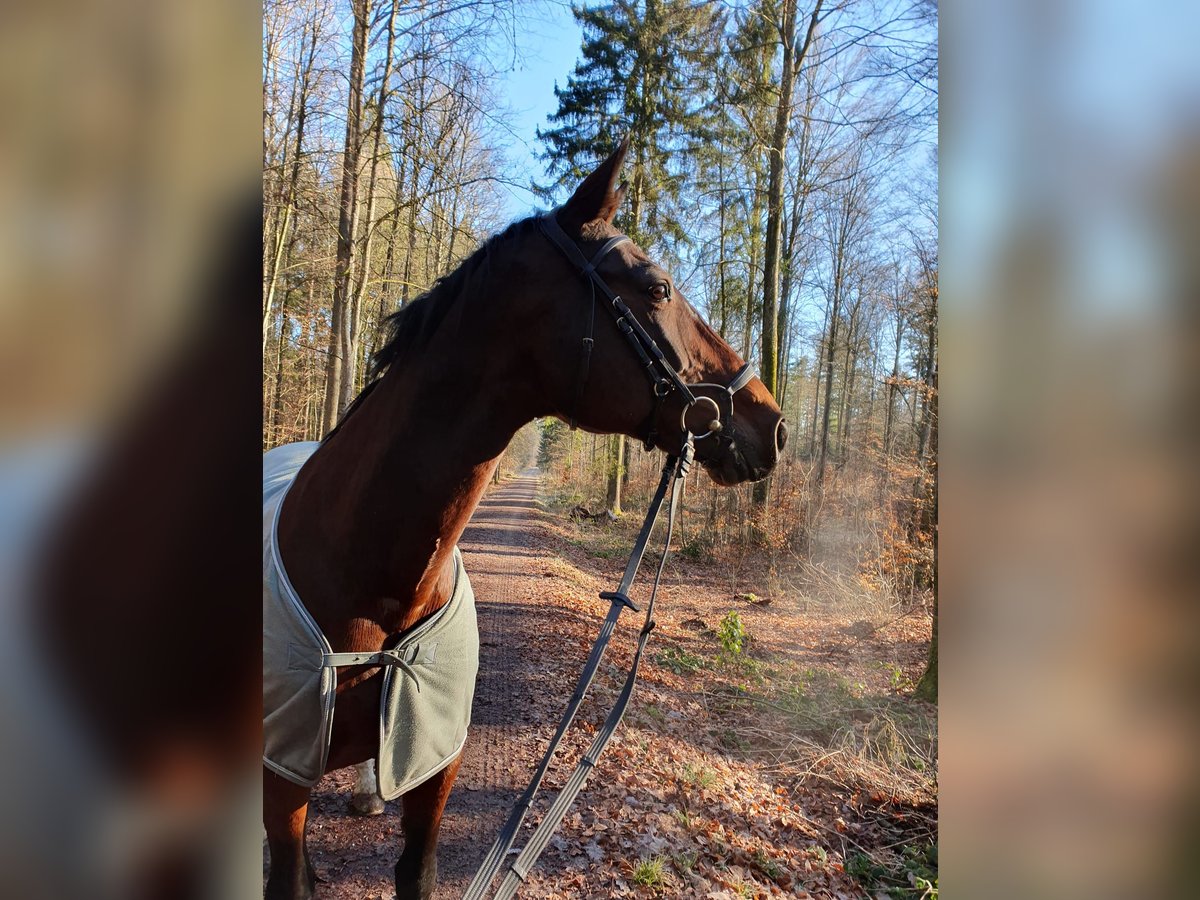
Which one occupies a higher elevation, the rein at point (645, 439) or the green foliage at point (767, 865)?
the rein at point (645, 439)

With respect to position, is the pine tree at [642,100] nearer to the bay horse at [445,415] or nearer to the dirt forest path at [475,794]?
the bay horse at [445,415]

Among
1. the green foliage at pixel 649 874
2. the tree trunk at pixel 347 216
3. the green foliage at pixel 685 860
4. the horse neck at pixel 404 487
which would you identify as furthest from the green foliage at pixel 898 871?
the tree trunk at pixel 347 216

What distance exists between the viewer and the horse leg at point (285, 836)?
1481mm

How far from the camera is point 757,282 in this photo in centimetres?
471

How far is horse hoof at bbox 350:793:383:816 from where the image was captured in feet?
9.64

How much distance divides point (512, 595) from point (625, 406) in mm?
5292

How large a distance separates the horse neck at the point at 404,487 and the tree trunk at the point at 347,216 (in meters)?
0.84

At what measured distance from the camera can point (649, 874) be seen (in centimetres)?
254

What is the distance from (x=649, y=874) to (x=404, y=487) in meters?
2.26

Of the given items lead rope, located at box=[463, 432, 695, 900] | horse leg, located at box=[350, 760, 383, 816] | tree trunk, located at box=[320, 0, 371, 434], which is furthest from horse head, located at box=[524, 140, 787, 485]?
horse leg, located at box=[350, 760, 383, 816]
